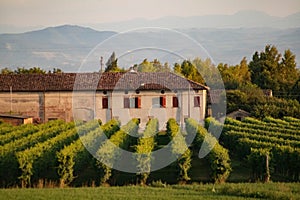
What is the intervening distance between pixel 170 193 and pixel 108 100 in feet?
86.9

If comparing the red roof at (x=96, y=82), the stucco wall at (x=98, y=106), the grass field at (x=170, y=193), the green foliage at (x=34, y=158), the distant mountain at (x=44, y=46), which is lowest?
the grass field at (x=170, y=193)

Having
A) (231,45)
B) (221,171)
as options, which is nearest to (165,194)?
(221,171)

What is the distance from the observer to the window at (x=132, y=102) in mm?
39281

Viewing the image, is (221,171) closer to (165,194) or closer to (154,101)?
(165,194)

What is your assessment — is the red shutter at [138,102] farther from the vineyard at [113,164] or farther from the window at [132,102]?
the vineyard at [113,164]

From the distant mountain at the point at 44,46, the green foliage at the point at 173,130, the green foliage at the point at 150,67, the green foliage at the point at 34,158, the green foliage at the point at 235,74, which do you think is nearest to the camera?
the green foliage at the point at 34,158

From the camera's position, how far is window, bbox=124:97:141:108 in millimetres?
39281

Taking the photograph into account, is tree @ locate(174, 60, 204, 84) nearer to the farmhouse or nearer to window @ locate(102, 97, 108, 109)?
the farmhouse

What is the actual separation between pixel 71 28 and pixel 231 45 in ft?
130

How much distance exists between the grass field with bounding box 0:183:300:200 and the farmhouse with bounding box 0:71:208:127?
24.0 metres

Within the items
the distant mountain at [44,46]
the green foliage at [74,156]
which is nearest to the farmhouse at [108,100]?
the green foliage at [74,156]

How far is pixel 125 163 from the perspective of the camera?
1858 centimetres

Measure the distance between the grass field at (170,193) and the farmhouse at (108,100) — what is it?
24024mm

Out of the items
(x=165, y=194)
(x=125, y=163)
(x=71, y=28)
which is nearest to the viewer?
(x=165, y=194)
